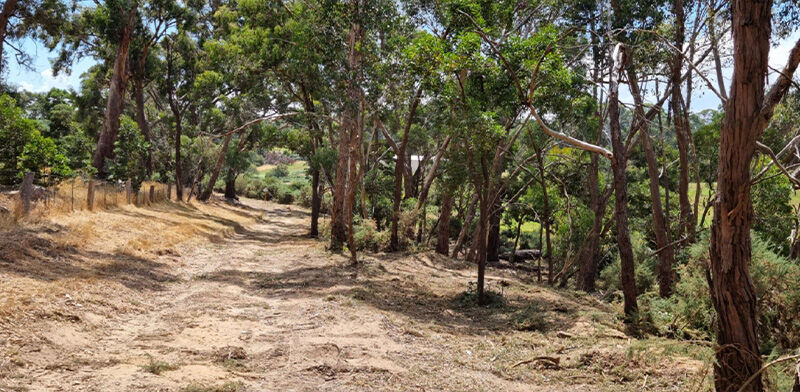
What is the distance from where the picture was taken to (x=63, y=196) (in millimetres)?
16359

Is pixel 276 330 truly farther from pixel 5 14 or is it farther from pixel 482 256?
pixel 5 14

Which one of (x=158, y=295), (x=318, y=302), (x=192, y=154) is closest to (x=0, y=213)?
(x=158, y=295)

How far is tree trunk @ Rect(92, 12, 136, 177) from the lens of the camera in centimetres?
2771

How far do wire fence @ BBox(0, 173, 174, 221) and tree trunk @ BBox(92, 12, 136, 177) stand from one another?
11.9 feet

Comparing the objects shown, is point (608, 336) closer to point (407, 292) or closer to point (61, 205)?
point (407, 292)

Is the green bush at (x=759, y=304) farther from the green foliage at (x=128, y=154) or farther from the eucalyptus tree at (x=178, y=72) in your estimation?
the eucalyptus tree at (x=178, y=72)

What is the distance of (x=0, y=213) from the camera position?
497 inches

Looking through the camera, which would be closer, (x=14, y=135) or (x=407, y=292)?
(x=407, y=292)

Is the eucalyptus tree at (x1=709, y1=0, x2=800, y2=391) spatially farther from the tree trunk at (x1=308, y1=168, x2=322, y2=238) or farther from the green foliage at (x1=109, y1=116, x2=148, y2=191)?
the green foliage at (x1=109, y1=116, x2=148, y2=191)

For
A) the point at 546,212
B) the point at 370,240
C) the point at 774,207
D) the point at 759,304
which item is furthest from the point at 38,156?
the point at 774,207

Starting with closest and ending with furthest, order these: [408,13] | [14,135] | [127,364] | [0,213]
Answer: [127,364], [0,213], [14,135], [408,13]

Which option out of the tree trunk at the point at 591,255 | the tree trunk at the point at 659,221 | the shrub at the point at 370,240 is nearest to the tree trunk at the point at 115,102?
the shrub at the point at 370,240

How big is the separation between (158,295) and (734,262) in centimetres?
969

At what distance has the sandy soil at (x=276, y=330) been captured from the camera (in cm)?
681
